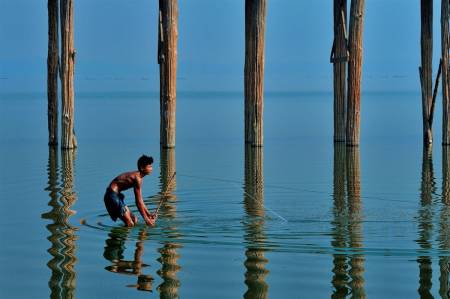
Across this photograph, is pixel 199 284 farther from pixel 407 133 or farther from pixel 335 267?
pixel 407 133

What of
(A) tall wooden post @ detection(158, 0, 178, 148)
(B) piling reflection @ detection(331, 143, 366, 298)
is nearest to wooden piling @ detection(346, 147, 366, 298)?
(B) piling reflection @ detection(331, 143, 366, 298)

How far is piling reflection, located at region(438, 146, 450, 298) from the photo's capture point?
975 centimetres

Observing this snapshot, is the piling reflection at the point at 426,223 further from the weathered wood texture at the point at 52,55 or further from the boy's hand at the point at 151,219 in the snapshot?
the weathered wood texture at the point at 52,55

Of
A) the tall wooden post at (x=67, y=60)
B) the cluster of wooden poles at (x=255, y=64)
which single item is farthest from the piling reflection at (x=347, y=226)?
the tall wooden post at (x=67, y=60)

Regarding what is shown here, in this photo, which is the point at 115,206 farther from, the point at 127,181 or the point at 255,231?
the point at 255,231

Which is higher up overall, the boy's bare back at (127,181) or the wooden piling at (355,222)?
the boy's bare back at (127,181)

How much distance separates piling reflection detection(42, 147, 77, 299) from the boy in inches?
20.2

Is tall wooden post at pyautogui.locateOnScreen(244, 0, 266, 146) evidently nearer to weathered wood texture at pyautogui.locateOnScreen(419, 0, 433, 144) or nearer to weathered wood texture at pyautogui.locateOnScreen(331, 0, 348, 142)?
weathered wood texture at pyautogui.locateOnScreen(331, 0, 348, 142)

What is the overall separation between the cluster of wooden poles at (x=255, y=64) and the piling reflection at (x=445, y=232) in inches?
73.0

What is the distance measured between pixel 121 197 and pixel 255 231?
5.09 feet

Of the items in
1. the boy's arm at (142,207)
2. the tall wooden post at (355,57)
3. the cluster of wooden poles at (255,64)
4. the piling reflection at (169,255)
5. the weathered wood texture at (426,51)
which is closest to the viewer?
the piling reflection at (169,255)

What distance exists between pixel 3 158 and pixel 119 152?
8.34ft

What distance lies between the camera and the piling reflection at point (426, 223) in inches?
388

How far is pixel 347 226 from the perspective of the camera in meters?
12.9
